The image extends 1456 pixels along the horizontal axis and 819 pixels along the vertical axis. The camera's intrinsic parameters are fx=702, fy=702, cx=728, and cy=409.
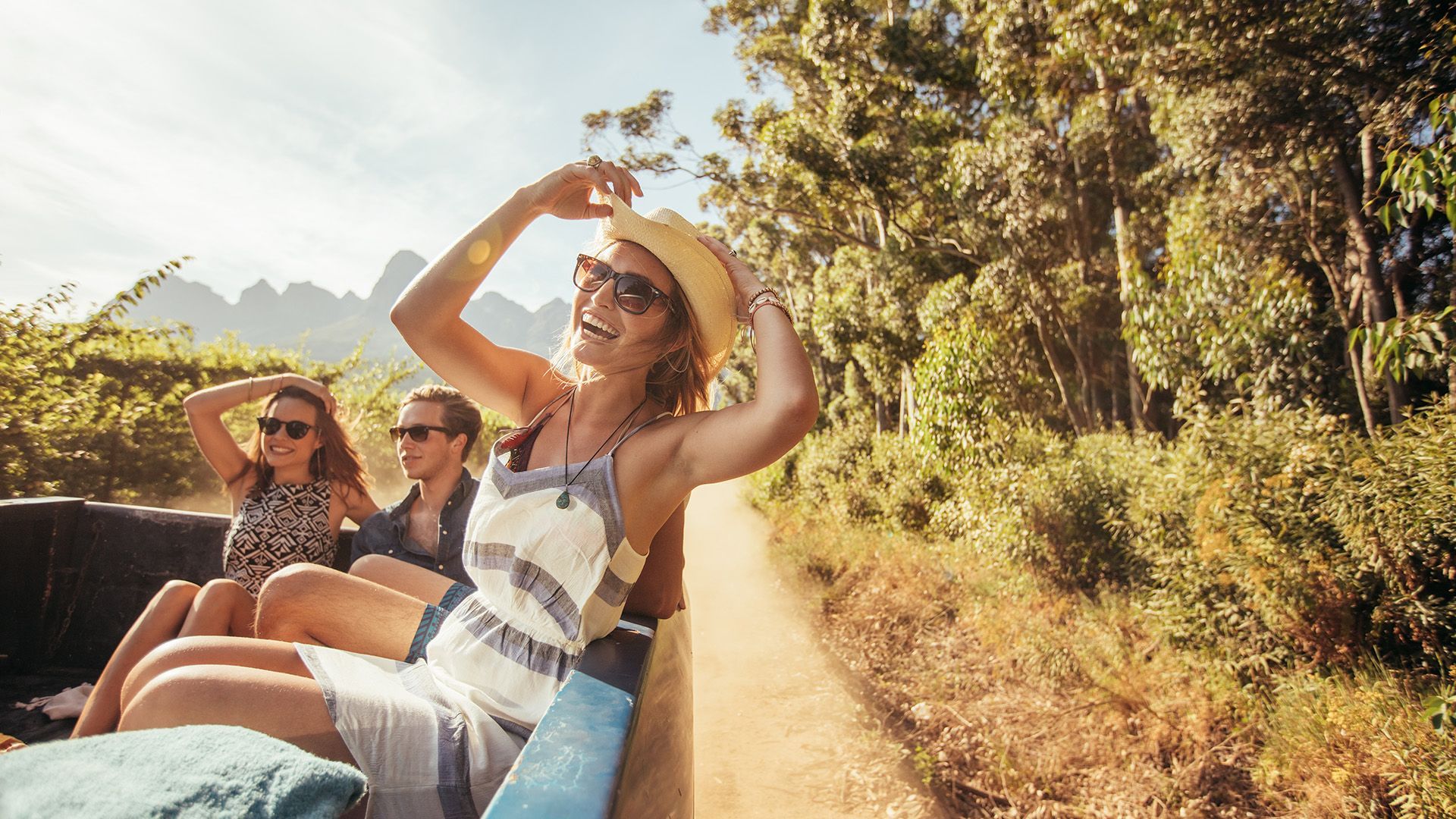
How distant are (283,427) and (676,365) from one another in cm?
190

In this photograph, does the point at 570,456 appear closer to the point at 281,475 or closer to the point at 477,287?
the point at 477,287

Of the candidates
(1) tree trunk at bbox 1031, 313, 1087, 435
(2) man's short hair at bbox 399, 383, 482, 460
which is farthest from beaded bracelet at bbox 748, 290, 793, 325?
(1) tree trunk at bbox 1031, 313, 1087, 435

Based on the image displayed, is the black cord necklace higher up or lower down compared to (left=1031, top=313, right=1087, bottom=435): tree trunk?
lower down

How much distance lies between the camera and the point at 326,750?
3.86 ft

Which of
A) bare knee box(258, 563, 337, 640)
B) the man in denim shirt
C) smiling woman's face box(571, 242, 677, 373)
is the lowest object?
bare knee box(258, 563, 337, 640)

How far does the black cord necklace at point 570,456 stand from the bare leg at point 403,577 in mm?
687

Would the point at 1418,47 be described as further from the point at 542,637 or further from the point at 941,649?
the point at 542,637

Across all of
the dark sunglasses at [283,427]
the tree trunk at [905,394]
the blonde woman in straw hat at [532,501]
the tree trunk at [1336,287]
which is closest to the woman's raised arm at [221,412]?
the dark sunglasses at [283,427]

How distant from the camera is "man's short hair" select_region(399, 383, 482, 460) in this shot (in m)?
2.83

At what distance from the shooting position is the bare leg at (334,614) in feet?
5.63

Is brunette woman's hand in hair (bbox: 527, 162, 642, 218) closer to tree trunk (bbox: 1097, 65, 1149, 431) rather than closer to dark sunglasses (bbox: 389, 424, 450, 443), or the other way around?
dark sunglasses (bbox: 389, 424, 450, 443)

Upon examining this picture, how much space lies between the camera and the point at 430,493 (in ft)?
9.21

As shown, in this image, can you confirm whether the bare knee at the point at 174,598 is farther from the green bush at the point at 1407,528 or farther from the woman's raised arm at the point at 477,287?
the green bush at the point at 1407,528

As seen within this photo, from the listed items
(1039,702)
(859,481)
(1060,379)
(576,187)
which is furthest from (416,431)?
(859,481)
